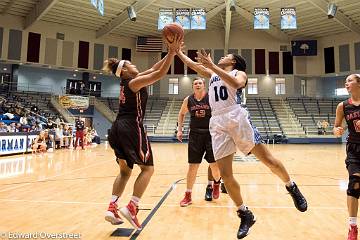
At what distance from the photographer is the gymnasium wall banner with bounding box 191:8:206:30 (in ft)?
70.7

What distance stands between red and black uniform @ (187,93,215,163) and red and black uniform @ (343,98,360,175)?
1949mm

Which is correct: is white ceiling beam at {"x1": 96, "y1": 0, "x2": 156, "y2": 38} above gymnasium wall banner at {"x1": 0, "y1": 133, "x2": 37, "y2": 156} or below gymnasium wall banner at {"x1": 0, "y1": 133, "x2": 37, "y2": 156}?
above

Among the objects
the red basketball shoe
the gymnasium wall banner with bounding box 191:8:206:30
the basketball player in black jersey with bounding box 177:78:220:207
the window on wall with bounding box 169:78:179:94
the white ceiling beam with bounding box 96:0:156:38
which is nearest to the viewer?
the red basketball shoe

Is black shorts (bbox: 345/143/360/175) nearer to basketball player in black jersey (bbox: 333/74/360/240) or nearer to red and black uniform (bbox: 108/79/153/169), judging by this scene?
basketball player in black jersey (bbox: 333/74/360/240)

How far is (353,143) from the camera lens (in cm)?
308

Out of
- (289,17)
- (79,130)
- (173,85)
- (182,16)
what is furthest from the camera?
(173,85)

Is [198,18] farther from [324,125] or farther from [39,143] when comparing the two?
[39,143]

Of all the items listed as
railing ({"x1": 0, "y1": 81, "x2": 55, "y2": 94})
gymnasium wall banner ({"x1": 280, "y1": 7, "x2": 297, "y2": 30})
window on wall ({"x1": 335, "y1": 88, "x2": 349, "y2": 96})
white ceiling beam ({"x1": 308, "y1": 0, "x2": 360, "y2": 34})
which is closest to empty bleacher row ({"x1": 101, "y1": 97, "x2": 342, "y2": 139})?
window on wall ({"x1": 335, "y1": 88, "x2": 349, "y2": 96})

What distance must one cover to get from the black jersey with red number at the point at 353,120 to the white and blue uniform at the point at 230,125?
0.91 meters

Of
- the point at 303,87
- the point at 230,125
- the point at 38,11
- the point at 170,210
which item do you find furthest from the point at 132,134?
the point at 303,87

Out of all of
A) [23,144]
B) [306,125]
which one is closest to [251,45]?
[306,125]

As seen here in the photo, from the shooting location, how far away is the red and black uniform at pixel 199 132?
463cm

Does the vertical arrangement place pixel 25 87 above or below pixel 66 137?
above

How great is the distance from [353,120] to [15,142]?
12.0 meters
